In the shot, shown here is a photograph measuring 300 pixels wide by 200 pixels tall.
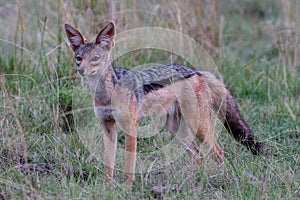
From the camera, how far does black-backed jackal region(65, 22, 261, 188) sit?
576 cm

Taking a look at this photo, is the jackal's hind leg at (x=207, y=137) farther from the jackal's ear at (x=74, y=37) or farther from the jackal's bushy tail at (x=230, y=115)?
the jackal's ear at (x=74, y=37)

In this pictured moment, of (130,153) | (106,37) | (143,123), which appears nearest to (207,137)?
(130,153)

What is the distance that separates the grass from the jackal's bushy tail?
115mm

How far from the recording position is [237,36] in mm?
10133

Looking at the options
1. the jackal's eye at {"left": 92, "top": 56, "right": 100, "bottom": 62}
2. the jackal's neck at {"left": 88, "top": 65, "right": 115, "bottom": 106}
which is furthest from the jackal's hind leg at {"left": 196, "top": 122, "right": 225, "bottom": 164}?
the jackal's eye at {"left": 92, "top": 56, "right": 100, "bottom": 62}

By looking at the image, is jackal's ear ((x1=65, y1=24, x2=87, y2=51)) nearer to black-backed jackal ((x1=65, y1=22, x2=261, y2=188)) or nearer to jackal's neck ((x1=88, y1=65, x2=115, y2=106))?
black-backed jackal ((x1=65, y1=22, x2=261, y2=188))

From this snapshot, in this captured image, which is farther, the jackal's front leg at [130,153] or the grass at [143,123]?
the jackal's front leg at [130,153]

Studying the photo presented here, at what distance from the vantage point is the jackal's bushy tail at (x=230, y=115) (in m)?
6.27

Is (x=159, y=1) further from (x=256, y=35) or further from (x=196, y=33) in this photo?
(x=256, y=35)

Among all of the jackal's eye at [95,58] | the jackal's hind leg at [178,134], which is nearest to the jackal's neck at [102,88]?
the jackal's eye at [95,58]

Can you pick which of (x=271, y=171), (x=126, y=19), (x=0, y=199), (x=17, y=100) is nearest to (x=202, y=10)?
(x=126, y=19)

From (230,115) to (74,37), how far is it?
1603 mm

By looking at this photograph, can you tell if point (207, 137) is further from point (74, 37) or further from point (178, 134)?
point (74, 37)

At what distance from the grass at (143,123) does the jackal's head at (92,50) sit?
25.3 inches
